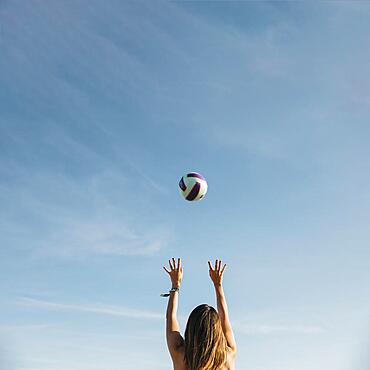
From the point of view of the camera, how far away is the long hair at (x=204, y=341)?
4.65 meters

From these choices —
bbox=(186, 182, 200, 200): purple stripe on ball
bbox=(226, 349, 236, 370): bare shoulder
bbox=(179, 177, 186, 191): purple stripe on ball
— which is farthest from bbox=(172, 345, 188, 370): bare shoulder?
bbox=(179, 177, 186, 191): purple stripe on ball

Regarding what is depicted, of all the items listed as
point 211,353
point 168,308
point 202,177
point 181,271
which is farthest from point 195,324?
point 202,177

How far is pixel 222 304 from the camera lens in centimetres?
598

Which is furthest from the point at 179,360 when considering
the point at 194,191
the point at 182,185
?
the point at 182,185

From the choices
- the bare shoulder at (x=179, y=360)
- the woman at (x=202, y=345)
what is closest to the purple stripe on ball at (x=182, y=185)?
the woman at (x=202, y=345)

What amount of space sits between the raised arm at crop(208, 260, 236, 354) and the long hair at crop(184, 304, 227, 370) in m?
0.50

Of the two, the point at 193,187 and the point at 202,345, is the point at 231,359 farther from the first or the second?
the point at 193,187

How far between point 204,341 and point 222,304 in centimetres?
136

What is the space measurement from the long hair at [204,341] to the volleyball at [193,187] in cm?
838

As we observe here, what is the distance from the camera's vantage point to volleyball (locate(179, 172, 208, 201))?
13.1m

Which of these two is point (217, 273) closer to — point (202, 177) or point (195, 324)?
point (195, 324)

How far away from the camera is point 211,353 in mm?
4664

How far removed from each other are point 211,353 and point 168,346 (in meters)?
0.61

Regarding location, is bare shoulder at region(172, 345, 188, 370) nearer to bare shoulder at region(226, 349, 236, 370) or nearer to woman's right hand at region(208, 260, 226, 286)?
bare shoulder at region(226, 349, 236, 370)
